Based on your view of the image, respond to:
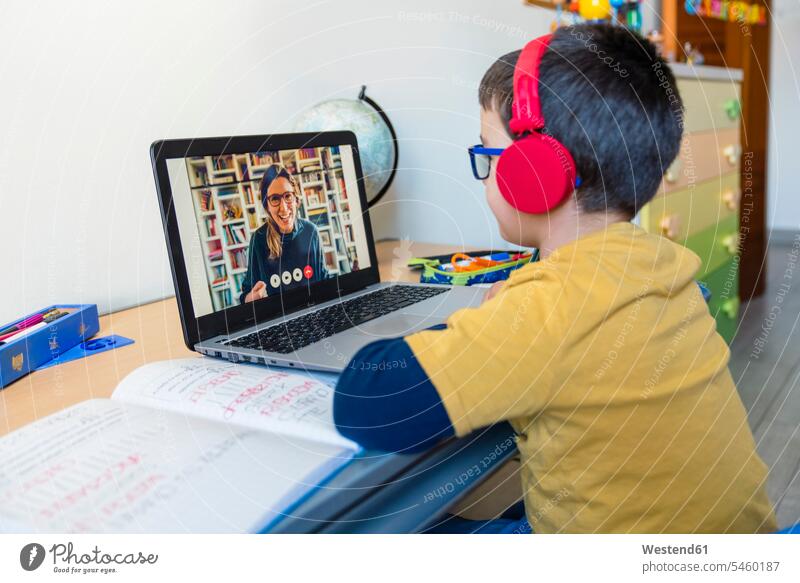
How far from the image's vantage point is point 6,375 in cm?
78

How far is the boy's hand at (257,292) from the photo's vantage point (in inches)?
36.8

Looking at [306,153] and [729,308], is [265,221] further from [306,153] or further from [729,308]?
[729,308]

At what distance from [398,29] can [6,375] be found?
1.07 m

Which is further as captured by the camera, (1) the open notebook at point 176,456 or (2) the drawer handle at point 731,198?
(2) the drawer handle at point 731,198

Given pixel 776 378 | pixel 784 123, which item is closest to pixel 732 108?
pixel 776 378

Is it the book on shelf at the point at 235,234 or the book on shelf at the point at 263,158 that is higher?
the book on shelf at the point at 263,158

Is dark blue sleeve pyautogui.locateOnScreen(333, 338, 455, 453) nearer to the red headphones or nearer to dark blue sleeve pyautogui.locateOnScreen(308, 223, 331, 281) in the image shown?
the red headphones

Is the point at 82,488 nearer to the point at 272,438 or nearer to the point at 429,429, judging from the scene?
the point at 272,438

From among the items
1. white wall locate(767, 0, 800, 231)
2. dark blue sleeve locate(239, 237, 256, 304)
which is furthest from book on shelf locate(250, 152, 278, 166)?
white wall locate(767, 0, 800, 231)

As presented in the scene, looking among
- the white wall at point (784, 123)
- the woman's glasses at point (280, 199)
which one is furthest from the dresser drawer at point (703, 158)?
the white wall at point (784, 123)

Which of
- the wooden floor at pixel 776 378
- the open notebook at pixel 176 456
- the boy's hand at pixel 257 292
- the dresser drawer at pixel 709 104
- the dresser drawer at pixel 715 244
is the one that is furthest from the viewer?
the dresser drawer at pixel 715 244

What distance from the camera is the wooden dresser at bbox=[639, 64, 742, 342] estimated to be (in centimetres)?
180

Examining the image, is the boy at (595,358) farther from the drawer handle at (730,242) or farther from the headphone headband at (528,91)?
the drawer handle at (730,242)
